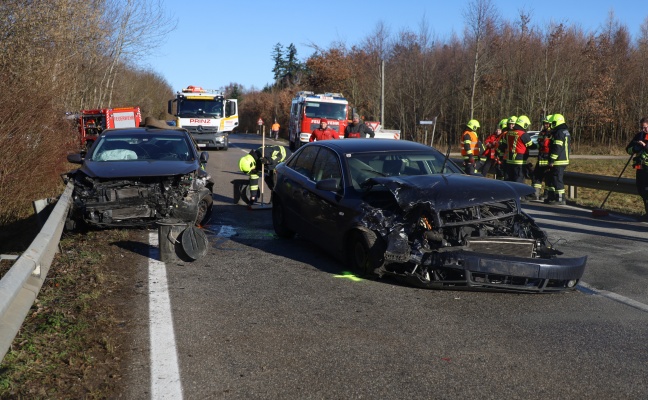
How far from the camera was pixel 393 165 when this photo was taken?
7.92m

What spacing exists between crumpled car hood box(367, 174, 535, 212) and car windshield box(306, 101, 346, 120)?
72.0ft

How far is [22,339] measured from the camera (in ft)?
15.8

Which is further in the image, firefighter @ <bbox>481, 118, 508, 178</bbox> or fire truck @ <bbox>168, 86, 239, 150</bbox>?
fire truck @ <bbox>168, 86, 239, 150</bbox>

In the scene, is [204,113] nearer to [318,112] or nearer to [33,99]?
[318,112]

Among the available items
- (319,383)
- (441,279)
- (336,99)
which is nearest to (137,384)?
(319,383)

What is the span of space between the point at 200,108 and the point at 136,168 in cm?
2291

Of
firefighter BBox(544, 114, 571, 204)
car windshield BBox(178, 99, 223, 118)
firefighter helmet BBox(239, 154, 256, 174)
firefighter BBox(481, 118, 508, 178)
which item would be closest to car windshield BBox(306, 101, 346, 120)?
car windshield BBox(178, 99, 223, 118)

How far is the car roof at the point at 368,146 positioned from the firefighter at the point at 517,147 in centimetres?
659

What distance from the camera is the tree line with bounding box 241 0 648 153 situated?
39.2 metres

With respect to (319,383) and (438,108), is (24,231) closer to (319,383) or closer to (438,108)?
(319,383)

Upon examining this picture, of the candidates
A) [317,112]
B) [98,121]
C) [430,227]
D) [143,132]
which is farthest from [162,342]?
[98,121]

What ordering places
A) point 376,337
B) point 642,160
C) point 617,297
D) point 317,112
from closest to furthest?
point 376,337, point 617,297, point 642,160, point 317,112

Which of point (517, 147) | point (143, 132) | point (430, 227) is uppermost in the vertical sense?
point (143, 132)

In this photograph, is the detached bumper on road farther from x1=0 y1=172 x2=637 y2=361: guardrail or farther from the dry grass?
x1=0 y1=172 x2=637 y2=361: guardrail
